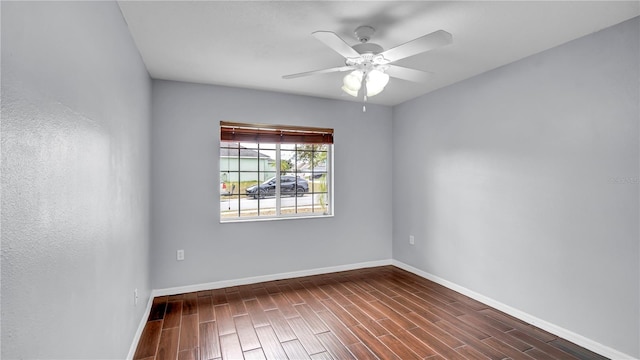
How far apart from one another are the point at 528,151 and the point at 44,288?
338cm

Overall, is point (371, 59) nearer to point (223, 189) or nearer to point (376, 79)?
point (376, 79)

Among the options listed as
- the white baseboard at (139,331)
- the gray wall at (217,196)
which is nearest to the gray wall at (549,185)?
the gray wall at (217,196)

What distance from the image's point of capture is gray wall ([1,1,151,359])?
2.65 ft

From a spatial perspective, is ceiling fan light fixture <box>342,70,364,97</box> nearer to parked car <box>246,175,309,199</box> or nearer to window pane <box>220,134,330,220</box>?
window pane <box>220,134,330,220</box>

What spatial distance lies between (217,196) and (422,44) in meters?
2.76

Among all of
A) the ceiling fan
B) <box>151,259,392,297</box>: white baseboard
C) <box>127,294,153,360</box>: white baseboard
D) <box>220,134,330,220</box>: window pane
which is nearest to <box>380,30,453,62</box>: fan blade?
the ceiling fan

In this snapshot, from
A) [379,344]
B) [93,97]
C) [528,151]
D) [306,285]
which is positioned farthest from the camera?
[306,285]

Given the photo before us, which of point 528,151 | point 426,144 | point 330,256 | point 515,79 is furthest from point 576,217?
point 330,256

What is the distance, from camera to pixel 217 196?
3662 millimetres

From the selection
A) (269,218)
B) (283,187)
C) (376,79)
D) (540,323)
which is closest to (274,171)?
(283,187)

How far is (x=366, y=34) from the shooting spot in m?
2.28

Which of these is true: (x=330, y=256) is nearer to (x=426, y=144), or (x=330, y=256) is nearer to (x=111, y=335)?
(x=426, y=144)

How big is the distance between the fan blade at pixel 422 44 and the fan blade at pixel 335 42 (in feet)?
0.74

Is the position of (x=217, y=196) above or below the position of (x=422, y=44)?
below
